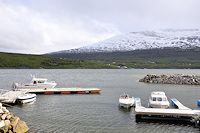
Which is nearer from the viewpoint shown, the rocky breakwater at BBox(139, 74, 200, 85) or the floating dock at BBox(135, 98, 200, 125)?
the floating dock at BBox(135, 98, 200, 125)

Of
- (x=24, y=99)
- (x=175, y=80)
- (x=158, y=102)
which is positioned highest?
(x=175, y=80)

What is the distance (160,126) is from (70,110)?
1769cm

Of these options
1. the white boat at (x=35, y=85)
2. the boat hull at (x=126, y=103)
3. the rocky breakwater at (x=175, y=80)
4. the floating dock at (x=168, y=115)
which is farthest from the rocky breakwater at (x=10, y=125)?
the rocky breakwater at (x=175, y=80)

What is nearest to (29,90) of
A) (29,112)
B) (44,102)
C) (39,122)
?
(44,102)

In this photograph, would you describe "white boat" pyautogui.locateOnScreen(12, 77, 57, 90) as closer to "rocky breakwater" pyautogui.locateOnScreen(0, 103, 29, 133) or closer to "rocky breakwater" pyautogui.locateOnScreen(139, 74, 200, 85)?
"rocky breakwater" pyautogui.locateOnScreen(139, 74, 200, 85)

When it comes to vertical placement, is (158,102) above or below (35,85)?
below

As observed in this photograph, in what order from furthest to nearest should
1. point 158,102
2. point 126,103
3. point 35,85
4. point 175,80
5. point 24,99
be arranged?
point 175,80 < point 35,85 < point 24,99 < point 126,103 < point 158,102

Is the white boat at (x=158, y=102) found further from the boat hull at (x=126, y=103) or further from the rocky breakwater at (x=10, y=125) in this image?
the rocky breakwater at (x=10, y=125)

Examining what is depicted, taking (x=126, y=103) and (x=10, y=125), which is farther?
(x=126, y=103)

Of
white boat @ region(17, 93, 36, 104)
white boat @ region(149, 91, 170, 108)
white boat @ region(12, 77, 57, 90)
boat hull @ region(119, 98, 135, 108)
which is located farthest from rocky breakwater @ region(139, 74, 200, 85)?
white boat @ region(17, 93, 36, 104)

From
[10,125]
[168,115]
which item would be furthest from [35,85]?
[10,125]

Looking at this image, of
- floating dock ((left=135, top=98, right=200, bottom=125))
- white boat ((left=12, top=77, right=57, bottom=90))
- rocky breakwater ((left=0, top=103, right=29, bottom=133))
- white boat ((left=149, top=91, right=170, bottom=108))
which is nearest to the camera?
rocky breakwater ((left=0, top=103, right=29, bottom=133))

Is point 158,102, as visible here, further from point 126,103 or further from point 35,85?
point 35,85

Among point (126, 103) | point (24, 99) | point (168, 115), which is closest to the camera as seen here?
point (168, 115)
